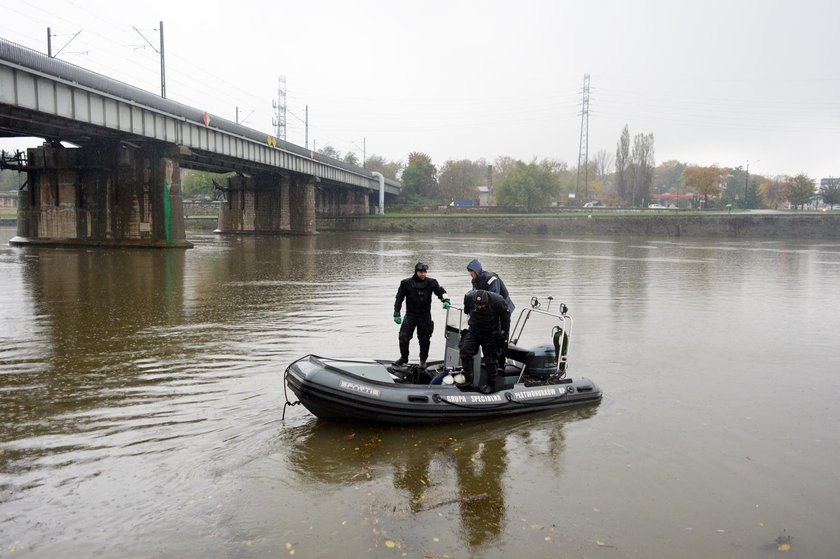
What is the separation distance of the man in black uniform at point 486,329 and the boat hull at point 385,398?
0.30 m

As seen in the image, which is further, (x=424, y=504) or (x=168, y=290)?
(x=168, y=290)

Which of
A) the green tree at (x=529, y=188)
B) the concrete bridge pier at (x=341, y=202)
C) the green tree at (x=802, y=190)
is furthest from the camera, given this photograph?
the green tree at (x=802, y=190)

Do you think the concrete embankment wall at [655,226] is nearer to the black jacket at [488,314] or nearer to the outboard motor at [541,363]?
the outboard motor at [541,363]

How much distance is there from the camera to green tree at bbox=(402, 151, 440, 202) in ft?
366

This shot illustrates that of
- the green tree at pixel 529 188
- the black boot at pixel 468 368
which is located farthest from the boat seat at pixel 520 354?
the green tree at pixel 529 188

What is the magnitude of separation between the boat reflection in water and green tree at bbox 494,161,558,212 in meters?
86.8

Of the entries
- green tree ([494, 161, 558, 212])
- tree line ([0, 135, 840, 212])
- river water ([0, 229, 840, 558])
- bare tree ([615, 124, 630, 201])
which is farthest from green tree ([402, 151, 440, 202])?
river water ([0, 229, 840, 558])

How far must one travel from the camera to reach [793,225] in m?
72.2

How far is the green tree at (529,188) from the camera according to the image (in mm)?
92750

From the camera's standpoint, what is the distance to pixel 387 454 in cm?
685

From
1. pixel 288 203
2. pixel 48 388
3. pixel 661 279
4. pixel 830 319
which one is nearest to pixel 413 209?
pixel 288 203

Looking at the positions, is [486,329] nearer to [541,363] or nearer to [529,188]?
[541,363]

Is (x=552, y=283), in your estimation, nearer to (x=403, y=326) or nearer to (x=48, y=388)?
(x=403, y=326)

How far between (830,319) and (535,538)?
14.4 metres
